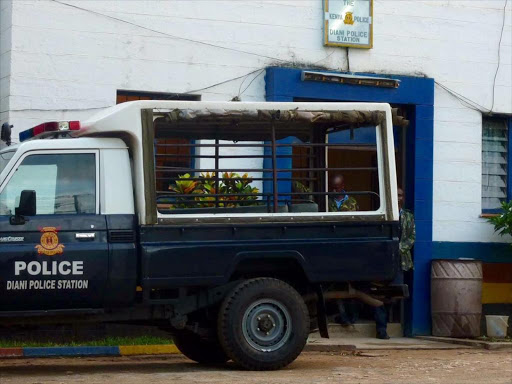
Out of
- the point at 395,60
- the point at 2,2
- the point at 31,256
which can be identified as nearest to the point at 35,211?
the point at 31,256

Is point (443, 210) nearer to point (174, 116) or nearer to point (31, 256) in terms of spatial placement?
point (174, 116)

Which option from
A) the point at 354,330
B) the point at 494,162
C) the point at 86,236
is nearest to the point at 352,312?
the point at 354,330

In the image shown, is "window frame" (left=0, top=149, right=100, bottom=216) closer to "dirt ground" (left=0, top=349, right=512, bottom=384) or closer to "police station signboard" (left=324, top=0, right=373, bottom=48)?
"dirt ground" (left=0, top=349, right=512, bottom=384)

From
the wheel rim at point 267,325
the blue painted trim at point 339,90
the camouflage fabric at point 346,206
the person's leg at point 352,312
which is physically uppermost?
the blue painted trim at point 339,90

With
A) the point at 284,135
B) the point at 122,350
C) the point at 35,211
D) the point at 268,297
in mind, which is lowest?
the point at 122,350

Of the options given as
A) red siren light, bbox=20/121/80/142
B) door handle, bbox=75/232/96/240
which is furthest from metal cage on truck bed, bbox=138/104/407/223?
red siren light, bbox=20/121/80/142

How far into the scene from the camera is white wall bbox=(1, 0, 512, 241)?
14.2 metres

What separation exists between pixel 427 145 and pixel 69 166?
22.7 ft

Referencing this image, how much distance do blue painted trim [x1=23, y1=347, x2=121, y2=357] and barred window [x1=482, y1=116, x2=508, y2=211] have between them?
652 centimetres

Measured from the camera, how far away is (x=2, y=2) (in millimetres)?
14383

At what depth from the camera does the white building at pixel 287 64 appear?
14219mm

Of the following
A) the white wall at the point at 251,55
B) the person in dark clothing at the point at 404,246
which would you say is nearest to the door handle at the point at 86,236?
the white wall at the point at 251,55

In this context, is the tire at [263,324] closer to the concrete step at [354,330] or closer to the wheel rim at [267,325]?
the wheel rim at [267,325]

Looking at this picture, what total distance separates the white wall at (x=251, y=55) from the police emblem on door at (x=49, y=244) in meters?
3.80
